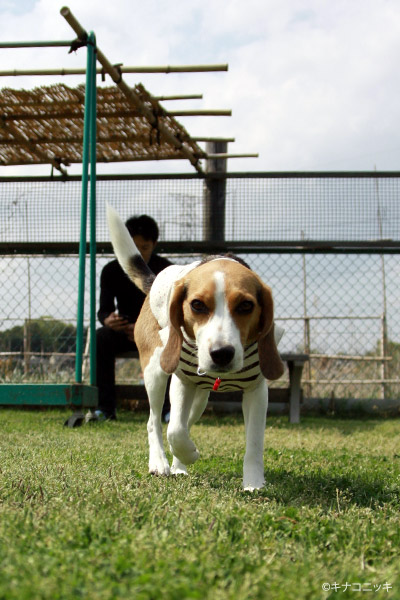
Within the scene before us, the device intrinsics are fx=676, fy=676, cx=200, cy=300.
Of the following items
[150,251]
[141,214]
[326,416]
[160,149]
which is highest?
[160,149]

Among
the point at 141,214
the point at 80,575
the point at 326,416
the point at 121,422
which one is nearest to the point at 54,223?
the point at 141,214

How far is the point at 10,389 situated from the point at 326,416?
11.1 feet

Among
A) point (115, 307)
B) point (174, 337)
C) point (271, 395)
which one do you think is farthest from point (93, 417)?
point (174, 337)

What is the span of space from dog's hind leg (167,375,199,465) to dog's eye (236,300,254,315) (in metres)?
0.63

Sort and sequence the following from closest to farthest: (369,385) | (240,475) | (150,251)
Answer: (240,475)
(150,251)
(369,385)

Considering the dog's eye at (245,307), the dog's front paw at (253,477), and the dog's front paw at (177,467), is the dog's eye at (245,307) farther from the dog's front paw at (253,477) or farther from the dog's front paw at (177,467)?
the dog's front paw at (177,467)

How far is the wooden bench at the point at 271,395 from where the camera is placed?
628cm

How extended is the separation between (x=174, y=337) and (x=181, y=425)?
37cm

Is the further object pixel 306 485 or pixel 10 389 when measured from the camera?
pixel 10 389

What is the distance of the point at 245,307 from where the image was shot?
7.97 ft

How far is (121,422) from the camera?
5508 mm

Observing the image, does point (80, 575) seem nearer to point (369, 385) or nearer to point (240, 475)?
point (240, 475)

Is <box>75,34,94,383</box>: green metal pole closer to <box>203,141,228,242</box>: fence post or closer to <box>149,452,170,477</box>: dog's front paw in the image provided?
<box>203,141,228,242</box>: fence post

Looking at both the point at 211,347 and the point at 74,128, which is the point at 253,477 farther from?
the point at 74,128
